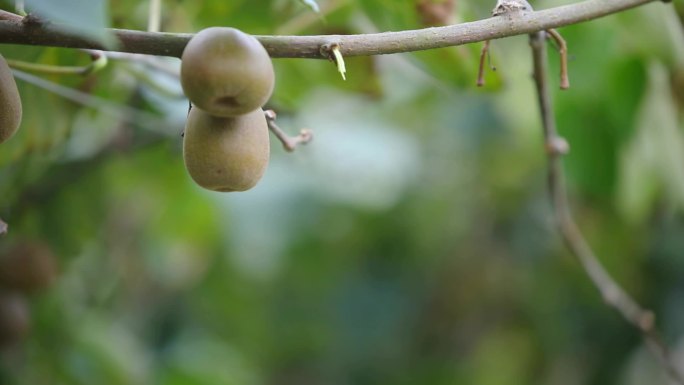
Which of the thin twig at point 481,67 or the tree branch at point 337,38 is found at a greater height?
the tree branch at point 337,38

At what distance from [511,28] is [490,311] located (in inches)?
56.7

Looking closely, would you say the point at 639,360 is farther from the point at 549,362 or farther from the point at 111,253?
the point at 111,253

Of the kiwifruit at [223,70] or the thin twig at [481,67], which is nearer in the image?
the kiwifruit at [223,70]

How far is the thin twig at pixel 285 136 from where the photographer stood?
0.49 meters

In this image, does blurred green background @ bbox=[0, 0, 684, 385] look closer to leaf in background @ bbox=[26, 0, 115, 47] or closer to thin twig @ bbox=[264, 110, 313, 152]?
thin twig @ bbox=[264, 110, 313, 152]

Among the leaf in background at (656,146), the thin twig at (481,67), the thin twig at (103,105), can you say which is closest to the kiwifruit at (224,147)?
the thin twig at (481,67)

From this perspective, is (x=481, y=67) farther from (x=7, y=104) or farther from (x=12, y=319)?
(x=12, y=319)

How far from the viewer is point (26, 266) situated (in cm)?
97

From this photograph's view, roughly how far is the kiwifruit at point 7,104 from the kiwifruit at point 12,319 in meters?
0.58

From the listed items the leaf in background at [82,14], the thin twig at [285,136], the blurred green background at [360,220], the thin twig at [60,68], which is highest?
the thin twig at [60,68]

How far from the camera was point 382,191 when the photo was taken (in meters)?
1.64

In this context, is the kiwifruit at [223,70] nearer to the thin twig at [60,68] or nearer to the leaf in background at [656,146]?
the thin twig at [60,68]

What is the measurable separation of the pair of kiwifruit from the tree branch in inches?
0.4

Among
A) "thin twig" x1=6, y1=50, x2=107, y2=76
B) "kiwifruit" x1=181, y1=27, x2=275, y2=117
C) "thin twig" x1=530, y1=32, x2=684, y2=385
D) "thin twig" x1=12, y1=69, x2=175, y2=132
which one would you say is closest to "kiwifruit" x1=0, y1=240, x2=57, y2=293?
"thin twig" x1=12, y1=69, x2=175, y2=132
